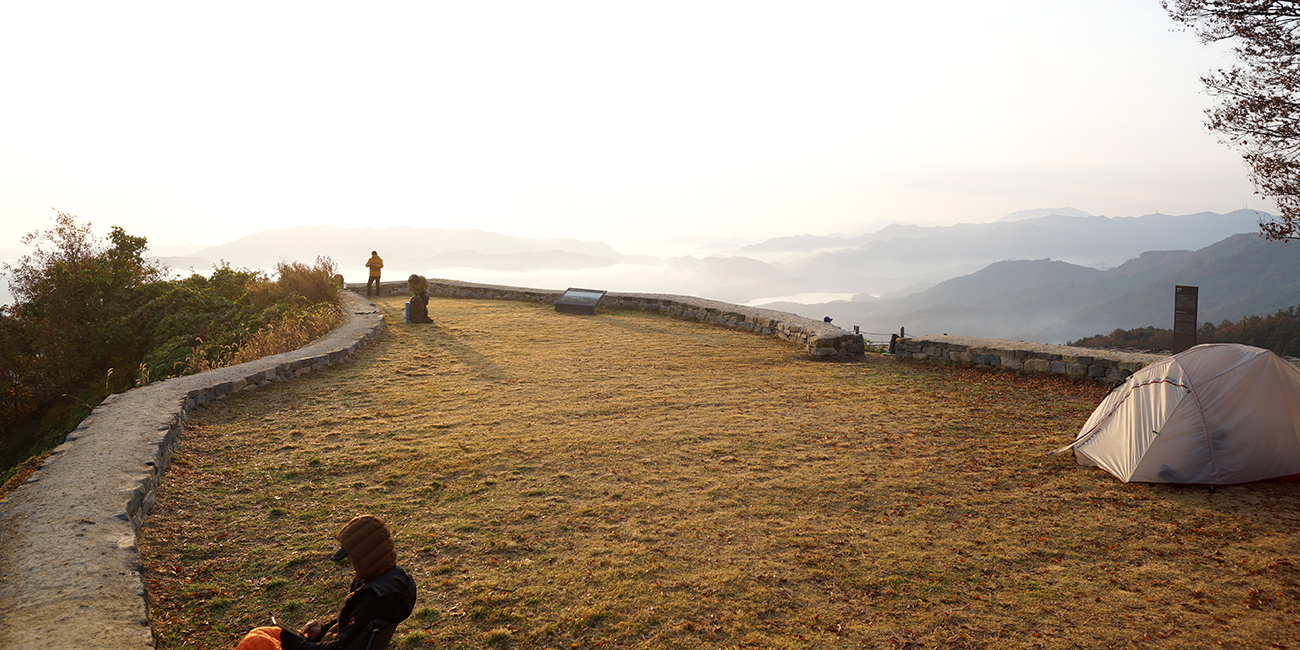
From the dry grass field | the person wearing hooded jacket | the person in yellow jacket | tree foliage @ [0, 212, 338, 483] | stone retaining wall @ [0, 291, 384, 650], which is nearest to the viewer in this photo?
the person wearing hooded jacket

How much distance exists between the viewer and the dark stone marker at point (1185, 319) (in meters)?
10.7

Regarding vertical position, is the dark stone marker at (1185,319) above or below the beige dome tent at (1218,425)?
above

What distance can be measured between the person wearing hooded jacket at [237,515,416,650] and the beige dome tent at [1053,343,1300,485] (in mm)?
Result: 6205

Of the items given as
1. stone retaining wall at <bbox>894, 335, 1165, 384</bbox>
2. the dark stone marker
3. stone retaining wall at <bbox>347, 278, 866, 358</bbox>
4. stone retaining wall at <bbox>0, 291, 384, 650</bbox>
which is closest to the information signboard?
stone retaining wall at <bbox>347, 278, 866, 358</bbox>

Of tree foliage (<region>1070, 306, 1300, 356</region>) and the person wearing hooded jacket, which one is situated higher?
tree foliage (<region>1070, 306, 1300, 356</region>)

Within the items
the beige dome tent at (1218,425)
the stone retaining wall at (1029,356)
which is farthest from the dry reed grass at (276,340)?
the beige dome tent at (1218,425)

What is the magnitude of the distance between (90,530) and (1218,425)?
880cm

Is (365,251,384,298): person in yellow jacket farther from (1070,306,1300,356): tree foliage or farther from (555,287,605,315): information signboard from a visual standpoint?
(1070,306,1300,356): tree foliage

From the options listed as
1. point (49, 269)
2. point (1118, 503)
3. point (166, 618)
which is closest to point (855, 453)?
point (1118, 503)

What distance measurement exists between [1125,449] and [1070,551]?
2002 millimetres

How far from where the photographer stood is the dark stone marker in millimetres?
10654

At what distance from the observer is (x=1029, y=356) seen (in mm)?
10422

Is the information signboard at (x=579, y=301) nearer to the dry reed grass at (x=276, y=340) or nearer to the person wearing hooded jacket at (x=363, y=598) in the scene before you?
the dry reed grass at (x=276, y=340)

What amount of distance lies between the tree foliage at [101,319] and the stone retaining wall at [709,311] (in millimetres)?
4299
